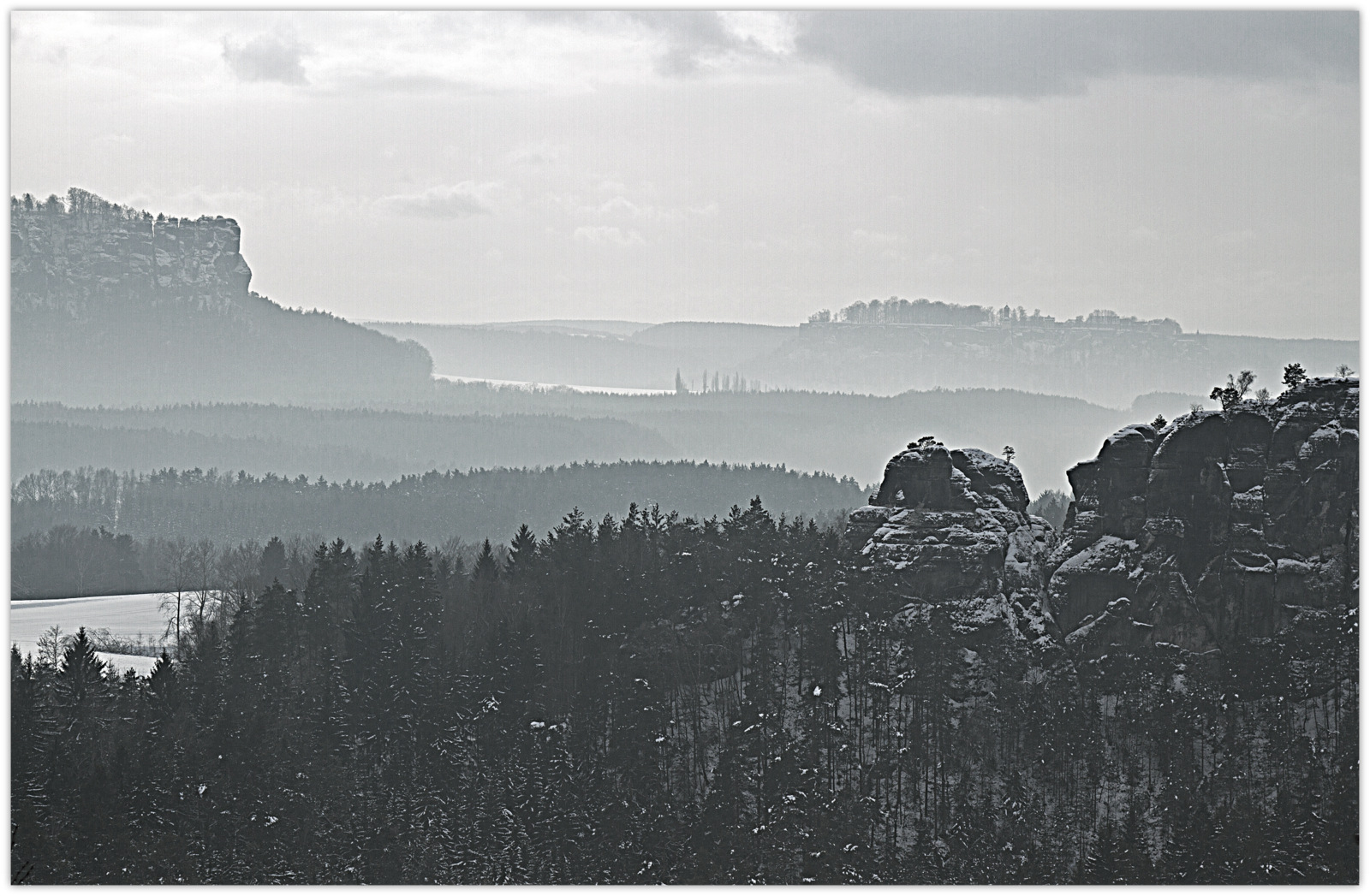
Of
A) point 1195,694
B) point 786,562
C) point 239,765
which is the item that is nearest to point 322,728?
point 239,765

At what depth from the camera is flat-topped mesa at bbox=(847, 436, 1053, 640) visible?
74.0 feet

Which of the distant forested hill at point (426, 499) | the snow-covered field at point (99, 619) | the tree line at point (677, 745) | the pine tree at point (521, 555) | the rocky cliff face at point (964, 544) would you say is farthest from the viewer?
the distant forested hill at point (426, 499)

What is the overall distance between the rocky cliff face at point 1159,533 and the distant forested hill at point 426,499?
25.7 feet

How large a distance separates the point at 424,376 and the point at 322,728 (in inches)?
848

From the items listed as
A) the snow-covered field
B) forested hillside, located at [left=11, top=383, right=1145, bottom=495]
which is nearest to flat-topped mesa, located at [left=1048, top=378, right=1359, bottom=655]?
forested hillside, located at [left=11, top=383, right=1145, bottom=495]

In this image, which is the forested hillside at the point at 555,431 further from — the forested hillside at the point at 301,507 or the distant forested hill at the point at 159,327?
the distant forested hill at the point at 159,327

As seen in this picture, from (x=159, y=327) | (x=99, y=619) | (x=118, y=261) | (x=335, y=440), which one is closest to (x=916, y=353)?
(x=99, y=619)

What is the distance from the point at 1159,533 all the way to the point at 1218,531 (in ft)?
3.08

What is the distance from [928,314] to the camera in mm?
26438

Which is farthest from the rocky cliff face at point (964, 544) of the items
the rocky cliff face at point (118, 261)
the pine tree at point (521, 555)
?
the rocky cliff face at point (118, 261)

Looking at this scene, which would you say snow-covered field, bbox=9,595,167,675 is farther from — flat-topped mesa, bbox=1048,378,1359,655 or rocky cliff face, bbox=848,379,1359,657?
flat-topped mesa, bbox=1048,378,1359,655

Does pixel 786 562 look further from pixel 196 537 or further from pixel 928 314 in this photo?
pixel 196 537

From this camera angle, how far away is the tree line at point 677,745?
19.6m

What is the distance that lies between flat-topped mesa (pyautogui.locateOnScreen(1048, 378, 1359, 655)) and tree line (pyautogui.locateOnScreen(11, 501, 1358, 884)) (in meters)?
0.55
